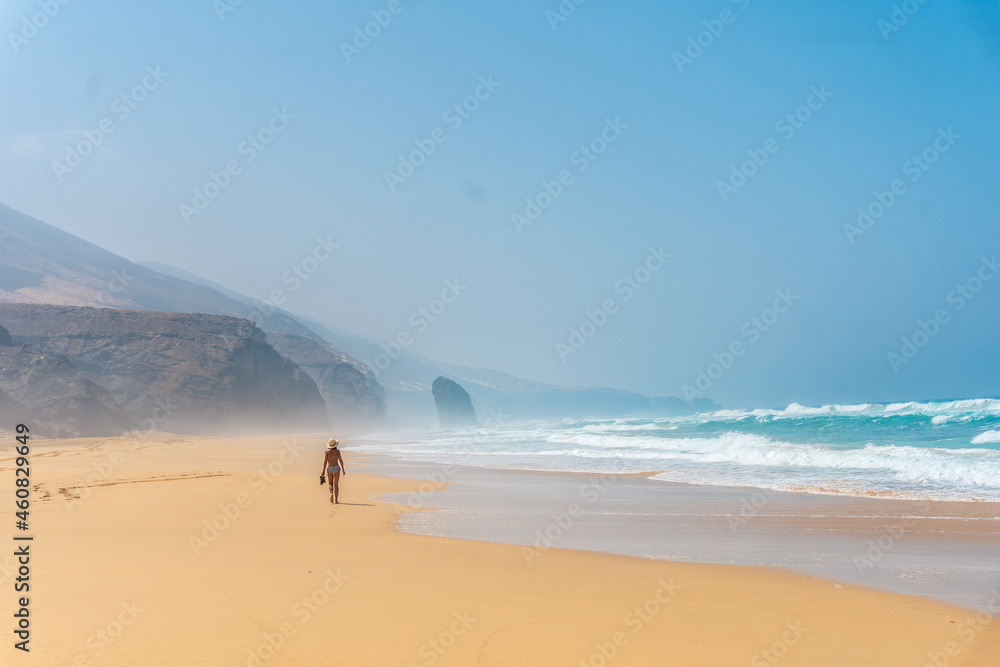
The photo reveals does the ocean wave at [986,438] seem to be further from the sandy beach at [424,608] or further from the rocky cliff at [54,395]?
the rocky cliff at [54,395]

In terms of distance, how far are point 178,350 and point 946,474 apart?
6631 centimetres

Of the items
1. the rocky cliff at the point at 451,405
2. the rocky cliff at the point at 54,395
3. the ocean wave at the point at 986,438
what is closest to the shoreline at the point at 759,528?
the ocean wave at the point at 986,438

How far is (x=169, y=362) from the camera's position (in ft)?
208

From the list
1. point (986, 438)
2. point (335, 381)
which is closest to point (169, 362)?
point (335, 381)

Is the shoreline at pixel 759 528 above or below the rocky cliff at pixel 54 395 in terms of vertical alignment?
below

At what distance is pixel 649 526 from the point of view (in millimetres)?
9641

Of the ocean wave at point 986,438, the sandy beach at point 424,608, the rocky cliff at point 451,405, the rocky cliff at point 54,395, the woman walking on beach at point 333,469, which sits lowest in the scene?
the sandy beach at point 424,608

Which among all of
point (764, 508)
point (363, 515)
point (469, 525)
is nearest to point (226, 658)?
point (469, 525)

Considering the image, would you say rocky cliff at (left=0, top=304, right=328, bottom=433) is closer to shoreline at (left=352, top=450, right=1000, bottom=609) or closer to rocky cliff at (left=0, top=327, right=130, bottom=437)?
rocky cliff at (left=0, top=327, right=130, bottom=437)

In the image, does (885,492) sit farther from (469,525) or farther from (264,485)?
(264,485)

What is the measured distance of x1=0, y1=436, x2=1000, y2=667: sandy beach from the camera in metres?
4.08

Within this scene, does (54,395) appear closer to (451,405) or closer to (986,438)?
(986,438)

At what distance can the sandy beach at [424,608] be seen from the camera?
4078 mm

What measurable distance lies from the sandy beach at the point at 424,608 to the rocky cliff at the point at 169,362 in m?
53.5
